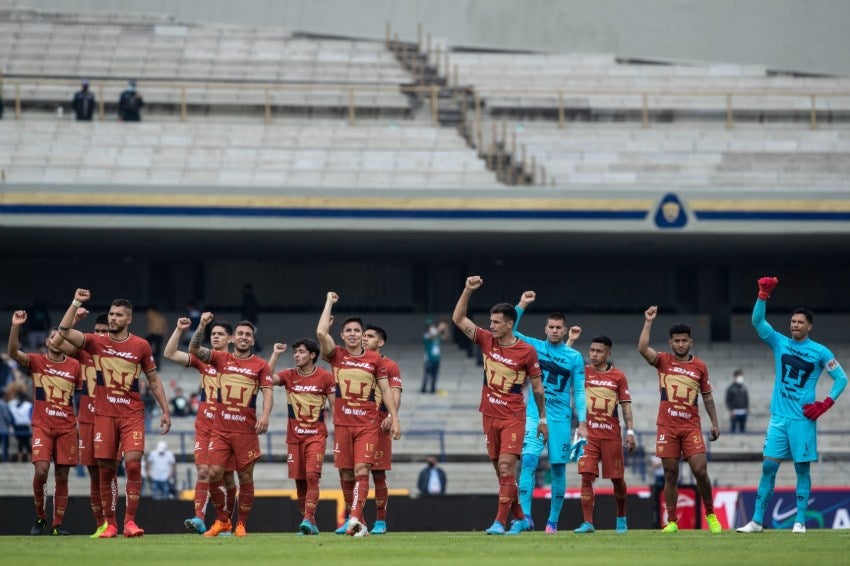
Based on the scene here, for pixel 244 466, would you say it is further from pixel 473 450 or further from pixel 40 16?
pixel 40 16

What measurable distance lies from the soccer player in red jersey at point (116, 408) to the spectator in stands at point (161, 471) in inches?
461

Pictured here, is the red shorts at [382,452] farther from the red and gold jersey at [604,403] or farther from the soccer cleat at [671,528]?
the soccer cleat at [671,528]

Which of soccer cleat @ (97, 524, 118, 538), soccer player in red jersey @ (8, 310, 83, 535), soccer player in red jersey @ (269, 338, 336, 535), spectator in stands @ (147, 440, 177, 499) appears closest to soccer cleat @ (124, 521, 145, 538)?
soccer cleat @ (97, 524, 118, 538)

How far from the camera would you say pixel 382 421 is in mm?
15734

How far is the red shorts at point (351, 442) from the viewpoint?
1549cm

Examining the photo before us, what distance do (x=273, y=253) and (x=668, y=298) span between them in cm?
1106

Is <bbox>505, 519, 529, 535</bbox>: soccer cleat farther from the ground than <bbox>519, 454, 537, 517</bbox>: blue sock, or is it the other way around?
<bbox>519, 454, 537, 517</bbox>: blue sock

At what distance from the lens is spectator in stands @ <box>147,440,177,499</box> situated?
88.0 feet

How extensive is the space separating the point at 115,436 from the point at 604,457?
18.5ft

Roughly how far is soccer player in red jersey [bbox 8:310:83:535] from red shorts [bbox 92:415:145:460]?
37.4 inches

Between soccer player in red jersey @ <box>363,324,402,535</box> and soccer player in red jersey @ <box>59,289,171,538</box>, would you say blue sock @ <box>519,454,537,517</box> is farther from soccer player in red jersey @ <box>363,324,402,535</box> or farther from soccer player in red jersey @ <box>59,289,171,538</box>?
soccer player in red jersey @ <box>59,289,171,538</box>

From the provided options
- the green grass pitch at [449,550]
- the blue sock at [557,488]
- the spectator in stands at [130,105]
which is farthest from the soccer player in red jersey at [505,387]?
the spectator in stands at [130,105]

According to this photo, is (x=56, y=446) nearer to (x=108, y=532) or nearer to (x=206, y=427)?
(x=108, y=532)

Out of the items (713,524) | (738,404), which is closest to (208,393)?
(713,524)
